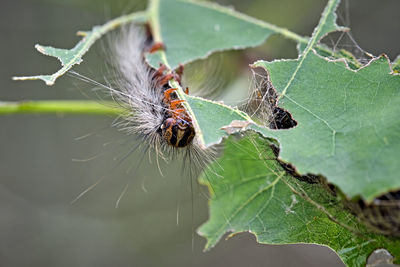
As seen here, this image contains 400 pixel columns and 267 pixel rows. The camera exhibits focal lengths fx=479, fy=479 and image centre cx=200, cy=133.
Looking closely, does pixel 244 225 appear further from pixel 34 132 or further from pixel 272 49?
pixel 34 132

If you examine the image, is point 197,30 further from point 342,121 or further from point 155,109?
point 342,121

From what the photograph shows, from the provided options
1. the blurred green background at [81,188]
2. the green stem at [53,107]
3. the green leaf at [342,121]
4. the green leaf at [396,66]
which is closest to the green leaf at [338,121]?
the green leaf at [342,121]

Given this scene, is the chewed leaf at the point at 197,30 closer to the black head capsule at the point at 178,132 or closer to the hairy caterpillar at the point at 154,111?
the hairy caterpillar at the point at 154,111

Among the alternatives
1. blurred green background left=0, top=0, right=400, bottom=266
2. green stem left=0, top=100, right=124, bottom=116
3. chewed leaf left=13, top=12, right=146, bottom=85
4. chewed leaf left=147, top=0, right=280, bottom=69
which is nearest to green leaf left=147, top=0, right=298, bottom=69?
chewed leaf left=147, top=0, right=280, bottom=69

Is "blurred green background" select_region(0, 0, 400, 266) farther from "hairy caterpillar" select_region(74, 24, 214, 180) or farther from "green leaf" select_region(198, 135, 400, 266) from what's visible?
"green leaf" select_region(198, 135, 400, 266)

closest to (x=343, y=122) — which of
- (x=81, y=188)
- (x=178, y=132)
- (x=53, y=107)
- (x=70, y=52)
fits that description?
(x=178, y=132)

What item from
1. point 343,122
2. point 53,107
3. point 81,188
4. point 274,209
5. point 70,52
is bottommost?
point 81,188
